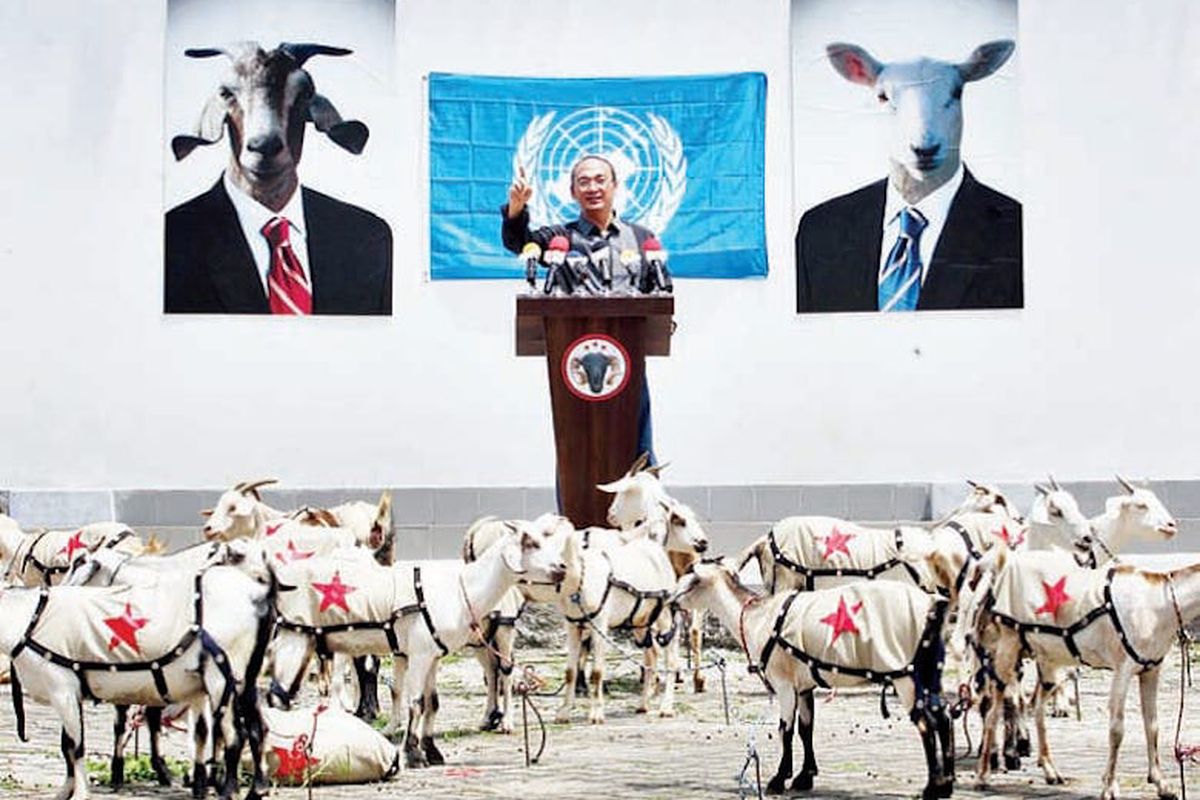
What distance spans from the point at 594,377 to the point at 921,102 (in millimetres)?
6623

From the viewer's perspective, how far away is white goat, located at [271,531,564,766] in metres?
10.9

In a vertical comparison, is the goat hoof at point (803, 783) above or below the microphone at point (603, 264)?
below

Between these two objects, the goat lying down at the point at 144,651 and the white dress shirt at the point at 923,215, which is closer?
the goat lying down at the point at 144,651

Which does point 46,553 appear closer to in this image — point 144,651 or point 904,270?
point 144,651

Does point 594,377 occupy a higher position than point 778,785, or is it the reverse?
point 594,377

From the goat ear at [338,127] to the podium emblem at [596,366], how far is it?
19.3 ft

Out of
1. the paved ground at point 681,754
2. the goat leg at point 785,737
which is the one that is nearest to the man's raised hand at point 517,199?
the paved ground at point 681,754

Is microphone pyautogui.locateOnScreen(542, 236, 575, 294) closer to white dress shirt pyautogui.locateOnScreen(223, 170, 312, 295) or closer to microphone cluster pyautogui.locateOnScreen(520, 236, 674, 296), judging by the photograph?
microphone cluster pyautogui.locateOnScreen(520, 236, 674, 296)

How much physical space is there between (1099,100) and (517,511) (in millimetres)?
6259

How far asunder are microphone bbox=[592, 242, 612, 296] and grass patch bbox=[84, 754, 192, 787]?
5.52 metres

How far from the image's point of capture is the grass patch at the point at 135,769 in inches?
406

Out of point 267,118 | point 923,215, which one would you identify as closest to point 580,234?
point 267,118

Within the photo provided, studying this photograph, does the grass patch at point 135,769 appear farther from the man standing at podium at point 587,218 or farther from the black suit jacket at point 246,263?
the black suit jacket at point 246,263

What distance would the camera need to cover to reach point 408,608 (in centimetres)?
1092
